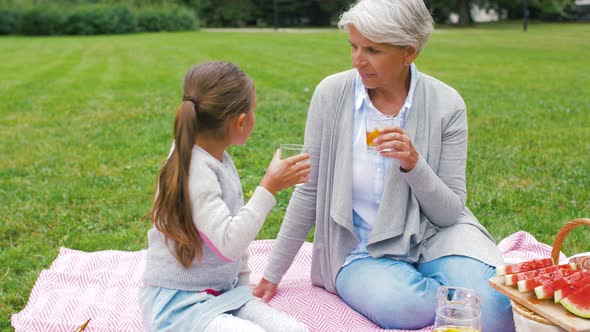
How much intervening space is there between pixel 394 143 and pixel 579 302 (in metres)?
0.92

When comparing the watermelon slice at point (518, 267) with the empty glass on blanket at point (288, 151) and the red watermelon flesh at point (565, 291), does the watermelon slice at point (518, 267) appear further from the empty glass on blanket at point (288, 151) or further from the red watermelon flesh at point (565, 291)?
the empty glass on blanket at point (288, 151)

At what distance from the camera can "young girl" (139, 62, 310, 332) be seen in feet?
8.12

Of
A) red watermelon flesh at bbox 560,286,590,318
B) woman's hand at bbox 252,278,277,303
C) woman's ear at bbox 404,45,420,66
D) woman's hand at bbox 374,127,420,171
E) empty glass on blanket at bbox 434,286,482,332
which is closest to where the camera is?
red watermelon flesh at bbox 560,286,590,318

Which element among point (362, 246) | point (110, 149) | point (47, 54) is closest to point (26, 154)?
point (110, 149)

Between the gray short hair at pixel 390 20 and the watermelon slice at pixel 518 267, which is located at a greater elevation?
the gray short hair at pixel 390 20

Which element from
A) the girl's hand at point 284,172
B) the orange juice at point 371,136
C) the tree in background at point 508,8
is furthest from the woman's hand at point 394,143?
the tree in background at point 508,8

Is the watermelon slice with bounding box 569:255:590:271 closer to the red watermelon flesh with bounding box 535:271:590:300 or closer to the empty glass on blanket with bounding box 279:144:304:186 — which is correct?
the red watermelon flesh with bounding box 535:271:590:300

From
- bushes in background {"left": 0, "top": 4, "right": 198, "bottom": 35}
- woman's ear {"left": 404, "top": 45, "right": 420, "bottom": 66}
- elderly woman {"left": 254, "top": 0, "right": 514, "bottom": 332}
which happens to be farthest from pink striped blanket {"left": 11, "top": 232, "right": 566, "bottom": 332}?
bushes in background {"left": 0, "top": 4, "right": 198, "bottom": 35}

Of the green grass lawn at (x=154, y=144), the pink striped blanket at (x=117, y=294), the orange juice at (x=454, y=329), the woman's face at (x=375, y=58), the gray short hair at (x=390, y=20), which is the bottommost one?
the green grass lawn at (x=154, y=144)

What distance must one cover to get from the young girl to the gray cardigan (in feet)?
2.11

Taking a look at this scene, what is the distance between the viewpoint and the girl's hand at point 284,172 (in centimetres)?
256

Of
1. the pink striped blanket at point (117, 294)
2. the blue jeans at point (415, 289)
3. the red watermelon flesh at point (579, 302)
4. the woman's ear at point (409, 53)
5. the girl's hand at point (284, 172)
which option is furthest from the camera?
the pink striped blanket at point (117, 294)

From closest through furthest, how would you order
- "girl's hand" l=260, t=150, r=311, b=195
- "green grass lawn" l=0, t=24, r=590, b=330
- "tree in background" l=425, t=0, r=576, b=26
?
"girl's hand" l=260, t=150, r=311, b=195 → "green grass lawn" l=0, t=24, r=590, b=330 → "tree in background" l=425, t=0, r=576, b=26

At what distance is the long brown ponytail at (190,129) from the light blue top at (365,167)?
0.78 m
